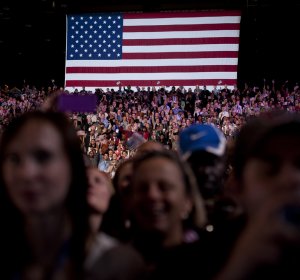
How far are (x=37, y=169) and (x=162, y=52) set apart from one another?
1506cm

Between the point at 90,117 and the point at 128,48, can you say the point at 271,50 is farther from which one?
the point at 90,117

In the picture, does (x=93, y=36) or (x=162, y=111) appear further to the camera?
(x=93, y=36)

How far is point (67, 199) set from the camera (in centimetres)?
126

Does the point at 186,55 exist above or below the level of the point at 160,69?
above

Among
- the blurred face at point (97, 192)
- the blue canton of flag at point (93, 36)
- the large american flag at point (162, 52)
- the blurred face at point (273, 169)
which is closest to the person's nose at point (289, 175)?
the blurred face at point (273, 169)

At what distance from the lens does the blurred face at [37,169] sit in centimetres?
119

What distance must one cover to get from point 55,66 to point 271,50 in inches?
337

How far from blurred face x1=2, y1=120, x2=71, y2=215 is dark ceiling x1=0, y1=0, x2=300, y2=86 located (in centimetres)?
1637

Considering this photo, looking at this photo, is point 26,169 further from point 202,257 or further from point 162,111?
point 162,111

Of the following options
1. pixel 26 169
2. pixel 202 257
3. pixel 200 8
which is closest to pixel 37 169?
pixel 26 169

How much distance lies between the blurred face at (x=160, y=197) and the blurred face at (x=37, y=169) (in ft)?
1.21

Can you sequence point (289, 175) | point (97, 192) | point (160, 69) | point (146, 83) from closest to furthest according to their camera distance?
point (289, 175), point (97, 192), point (160, 69), point (146, 83)

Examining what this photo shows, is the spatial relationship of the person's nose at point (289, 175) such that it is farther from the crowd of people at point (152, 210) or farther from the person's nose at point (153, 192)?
the person's nose at point (153, 192)

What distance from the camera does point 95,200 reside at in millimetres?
1746
